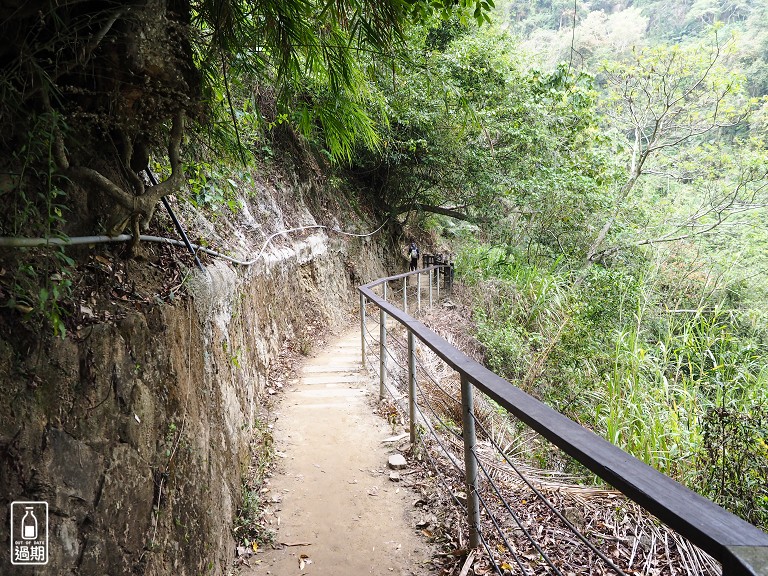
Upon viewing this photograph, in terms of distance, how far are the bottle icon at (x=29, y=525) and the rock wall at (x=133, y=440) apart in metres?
0.04

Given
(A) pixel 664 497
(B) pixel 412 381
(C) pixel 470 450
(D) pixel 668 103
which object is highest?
(D) pixel 668 103

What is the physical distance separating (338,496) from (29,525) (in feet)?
6.72

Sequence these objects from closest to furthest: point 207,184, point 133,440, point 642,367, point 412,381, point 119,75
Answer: point 133,440, point 119,75, point 412,381, point 207,184, point 642,367

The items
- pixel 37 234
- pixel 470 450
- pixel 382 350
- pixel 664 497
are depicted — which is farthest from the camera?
pixel 382 350

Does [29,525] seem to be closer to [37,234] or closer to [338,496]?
[37,234]

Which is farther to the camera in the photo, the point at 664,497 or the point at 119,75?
the point at 119,75

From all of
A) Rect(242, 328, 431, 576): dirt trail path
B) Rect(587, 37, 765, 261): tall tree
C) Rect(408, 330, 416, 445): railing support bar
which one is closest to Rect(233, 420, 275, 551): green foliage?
Rect(242, 328, 431, 576): dirt trail path

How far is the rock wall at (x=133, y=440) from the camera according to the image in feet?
4.73

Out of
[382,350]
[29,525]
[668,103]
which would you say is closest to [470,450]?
[29,525]

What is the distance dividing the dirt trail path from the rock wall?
1.28 ft

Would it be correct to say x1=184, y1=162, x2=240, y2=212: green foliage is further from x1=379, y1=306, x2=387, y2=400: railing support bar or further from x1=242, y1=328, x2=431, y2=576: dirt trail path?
x1=242, y1=328, x2=431, y2=576: dirt trail path

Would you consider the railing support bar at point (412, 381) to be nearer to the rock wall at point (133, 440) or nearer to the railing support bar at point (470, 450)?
the railing support bar at point (470, 450)

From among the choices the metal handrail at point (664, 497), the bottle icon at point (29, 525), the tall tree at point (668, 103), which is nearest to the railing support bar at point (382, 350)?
the metal handrail at point (664, 497)

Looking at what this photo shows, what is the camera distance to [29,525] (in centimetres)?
135
